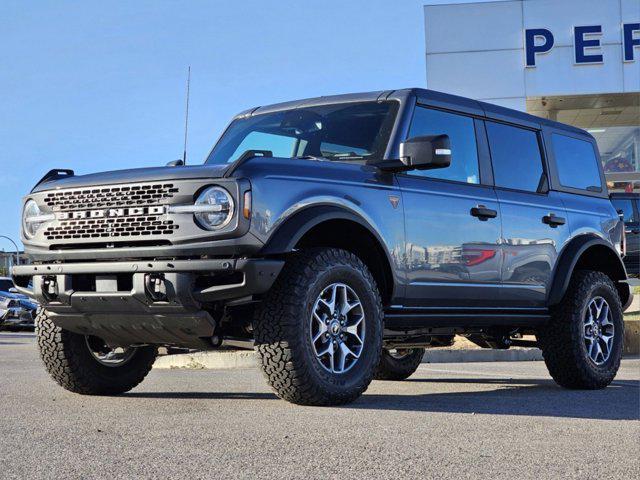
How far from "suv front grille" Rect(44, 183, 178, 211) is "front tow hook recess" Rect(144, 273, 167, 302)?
0.45 meters

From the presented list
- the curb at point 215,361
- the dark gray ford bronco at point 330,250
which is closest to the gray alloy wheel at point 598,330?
the dark gray ford bronco at point 330,250

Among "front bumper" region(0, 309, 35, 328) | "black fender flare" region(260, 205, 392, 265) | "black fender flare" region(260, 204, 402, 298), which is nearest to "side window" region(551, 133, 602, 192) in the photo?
"black fender flare" region(260, 204, 402, 298)

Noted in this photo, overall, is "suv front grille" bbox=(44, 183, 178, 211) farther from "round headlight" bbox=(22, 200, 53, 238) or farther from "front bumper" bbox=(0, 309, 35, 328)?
"front bumper" bbox=(0, 309, 35, 328)

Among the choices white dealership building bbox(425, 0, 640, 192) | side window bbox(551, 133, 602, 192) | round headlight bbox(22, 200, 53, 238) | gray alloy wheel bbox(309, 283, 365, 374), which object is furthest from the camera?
white dealership building bbox(425, 0, 640, 192)

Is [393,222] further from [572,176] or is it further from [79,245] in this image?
[572,176]

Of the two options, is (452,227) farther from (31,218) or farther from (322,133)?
(31,218)

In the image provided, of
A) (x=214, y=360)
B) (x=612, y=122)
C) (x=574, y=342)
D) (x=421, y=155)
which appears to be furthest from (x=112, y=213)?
(x=612, y=122)

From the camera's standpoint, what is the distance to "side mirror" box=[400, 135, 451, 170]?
6.40 metres

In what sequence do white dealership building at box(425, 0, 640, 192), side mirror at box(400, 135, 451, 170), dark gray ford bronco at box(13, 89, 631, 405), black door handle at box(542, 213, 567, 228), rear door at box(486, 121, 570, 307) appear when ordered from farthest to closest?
white dealership building at box(425, 0, 640, 192)
black door handle at box(542, 213, 567, 228)
rear door at box(486, 121, 570, 307)
side mirror at box(400, 135, 451, 170)
dark gray ford bronco at box(13, 89, 631, 405)

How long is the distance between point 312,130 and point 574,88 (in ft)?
83.0

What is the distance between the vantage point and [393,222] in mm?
6434

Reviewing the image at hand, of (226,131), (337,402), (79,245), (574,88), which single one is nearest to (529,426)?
(337,402)

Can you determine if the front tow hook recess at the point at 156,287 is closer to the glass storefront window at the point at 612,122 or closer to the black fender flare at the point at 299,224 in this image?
the black fender flare at the point at 299,224

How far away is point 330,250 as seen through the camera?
5992 mm
